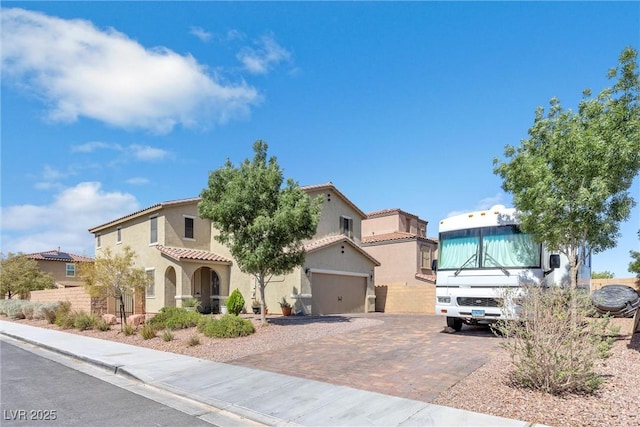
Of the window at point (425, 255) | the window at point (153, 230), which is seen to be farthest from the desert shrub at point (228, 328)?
the window at point (425, 255)

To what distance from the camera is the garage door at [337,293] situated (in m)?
24.0

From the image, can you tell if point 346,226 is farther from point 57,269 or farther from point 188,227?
point 57,269

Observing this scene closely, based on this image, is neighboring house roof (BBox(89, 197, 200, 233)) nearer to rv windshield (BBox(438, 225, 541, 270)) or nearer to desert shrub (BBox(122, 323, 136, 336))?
desert shrub (BBox(122, 323, 136, 336))

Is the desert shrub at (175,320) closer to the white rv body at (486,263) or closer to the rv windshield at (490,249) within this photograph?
the white rv body at (486,263)

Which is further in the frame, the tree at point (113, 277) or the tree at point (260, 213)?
the tree at point (113, 277)

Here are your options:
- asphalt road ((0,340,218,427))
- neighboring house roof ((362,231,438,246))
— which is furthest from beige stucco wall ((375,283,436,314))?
asphalt road ((0,340,218,427))

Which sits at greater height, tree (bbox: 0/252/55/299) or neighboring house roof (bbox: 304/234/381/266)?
neighboring house roof (bbox: 304/234/381/266)

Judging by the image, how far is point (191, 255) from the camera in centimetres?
2498

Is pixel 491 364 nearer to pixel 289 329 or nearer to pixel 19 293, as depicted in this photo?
pixel 289 329

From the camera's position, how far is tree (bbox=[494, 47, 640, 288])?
9.89 m

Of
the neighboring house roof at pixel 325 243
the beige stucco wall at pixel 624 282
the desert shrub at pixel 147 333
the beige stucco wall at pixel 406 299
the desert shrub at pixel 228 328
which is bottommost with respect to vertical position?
the beige stucco wall at pixel 406 299

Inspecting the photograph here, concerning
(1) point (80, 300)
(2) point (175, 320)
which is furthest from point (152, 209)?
(2) point (175, 320)

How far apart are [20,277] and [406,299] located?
2845 centimetres

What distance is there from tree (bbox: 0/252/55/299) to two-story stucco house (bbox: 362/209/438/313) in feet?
82.8
